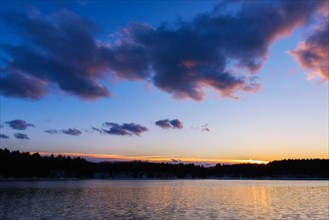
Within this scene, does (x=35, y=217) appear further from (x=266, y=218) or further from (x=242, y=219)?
(x=266, y=218)

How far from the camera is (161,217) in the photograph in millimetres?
47625

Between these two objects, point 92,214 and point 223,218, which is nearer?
point 223,218

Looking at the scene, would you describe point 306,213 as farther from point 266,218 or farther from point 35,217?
point 35,217

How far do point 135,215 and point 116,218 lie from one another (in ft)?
13.4

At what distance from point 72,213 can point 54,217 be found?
4947 mm

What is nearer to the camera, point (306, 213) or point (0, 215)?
point (0, 215)

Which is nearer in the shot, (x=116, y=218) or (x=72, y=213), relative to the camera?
(x=116, y=218)

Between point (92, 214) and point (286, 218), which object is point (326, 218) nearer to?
point (286, 218)

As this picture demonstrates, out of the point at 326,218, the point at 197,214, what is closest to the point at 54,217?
the point at 197,214

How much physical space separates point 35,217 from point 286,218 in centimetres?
3247

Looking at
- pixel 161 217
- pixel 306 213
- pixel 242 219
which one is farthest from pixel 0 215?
pixel 306 213

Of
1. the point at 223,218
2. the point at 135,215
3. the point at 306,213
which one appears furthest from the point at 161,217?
the point at 306,213

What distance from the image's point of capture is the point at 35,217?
46.2 meters

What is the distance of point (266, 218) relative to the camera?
47.3 metres
